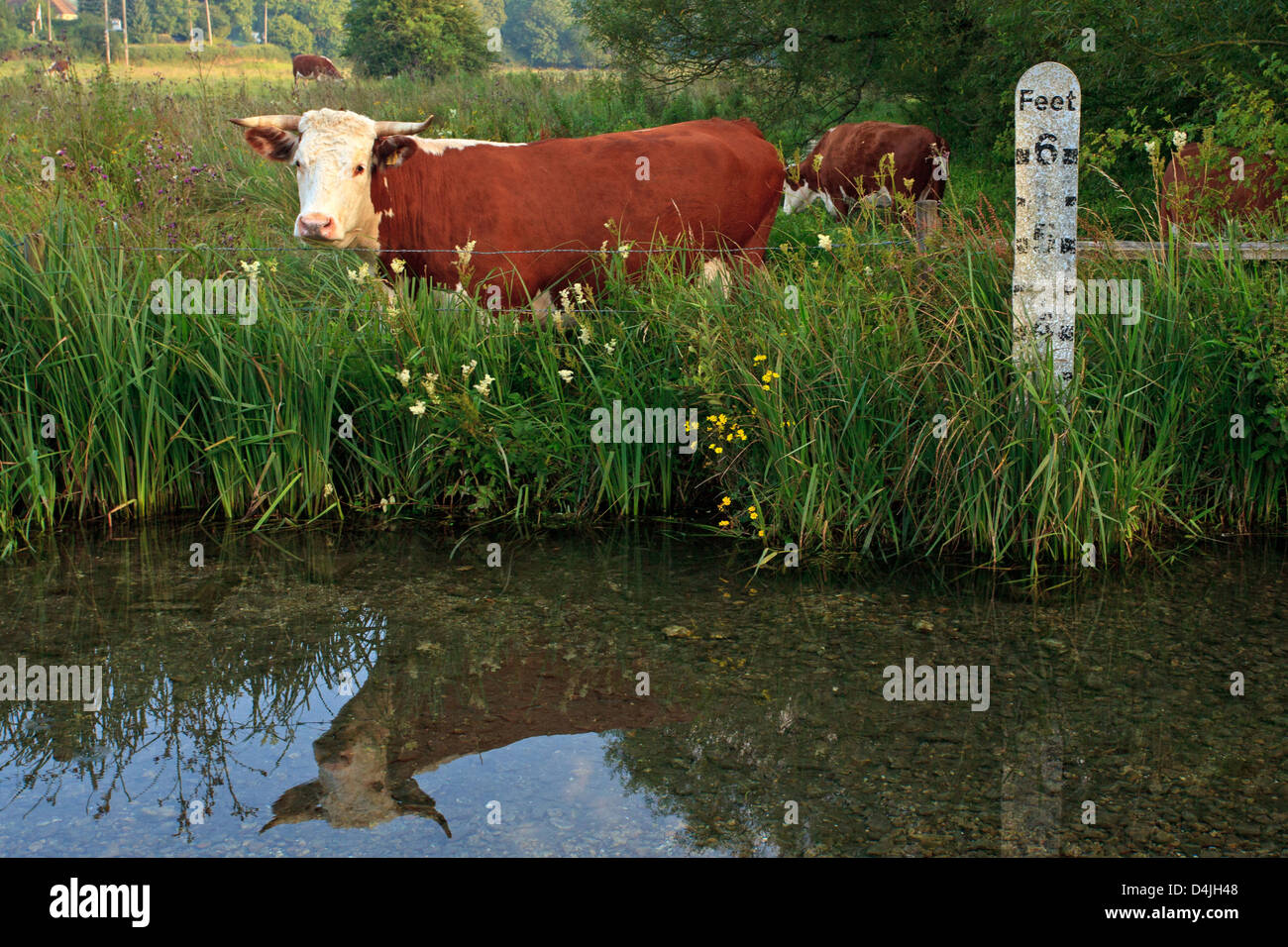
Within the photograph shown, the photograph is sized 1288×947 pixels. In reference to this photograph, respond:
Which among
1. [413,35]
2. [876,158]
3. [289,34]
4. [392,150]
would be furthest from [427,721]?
[289,34]

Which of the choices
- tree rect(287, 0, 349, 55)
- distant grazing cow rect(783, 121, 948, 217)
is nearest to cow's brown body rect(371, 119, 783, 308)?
distant grazing cow rect(783, 121, 948, 217)

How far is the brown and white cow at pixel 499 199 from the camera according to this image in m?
6.63

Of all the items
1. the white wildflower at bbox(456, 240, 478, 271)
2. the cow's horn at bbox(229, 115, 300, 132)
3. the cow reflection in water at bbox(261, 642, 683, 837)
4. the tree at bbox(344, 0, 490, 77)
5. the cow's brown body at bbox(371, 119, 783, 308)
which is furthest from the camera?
the tree at bbox(344, 0, 490, 77)

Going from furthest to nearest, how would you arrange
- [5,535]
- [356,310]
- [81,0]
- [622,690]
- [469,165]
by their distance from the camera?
[81,0] → [469,165] → [356,310] → [5,535] → [622,690]

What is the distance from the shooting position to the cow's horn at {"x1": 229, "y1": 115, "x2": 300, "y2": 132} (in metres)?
6.62

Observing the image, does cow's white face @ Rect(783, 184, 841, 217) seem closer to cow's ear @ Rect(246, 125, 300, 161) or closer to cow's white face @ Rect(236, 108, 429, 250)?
cow's white face @ Rect(236, 108, 429, 250)

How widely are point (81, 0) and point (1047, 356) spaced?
92.1 m

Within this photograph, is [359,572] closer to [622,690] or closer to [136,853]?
[622,690]

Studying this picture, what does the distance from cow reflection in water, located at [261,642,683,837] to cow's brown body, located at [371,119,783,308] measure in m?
2.99

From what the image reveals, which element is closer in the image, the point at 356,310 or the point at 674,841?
the point at 674,841

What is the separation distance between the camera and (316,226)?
6.11 metres

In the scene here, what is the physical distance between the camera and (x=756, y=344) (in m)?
5.78

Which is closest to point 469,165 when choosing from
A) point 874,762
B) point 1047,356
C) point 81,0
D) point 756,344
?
point 756,344

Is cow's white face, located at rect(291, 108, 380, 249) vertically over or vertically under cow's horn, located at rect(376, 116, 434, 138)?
under
